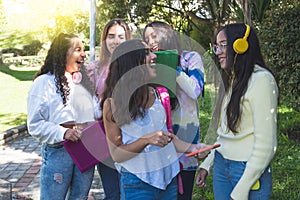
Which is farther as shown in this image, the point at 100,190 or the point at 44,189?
the point at 100,190

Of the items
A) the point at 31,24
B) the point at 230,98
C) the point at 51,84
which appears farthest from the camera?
the point at 31,24

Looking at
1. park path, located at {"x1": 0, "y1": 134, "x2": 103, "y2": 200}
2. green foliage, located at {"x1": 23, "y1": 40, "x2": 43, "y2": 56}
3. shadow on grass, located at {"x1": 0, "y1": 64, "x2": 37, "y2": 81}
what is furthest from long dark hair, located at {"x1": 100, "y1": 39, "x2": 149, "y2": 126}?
green foliage, located at {"x1": 23, "y1": 40, "x2": 43, "y2": 56}

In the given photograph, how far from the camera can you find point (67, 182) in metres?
2.77

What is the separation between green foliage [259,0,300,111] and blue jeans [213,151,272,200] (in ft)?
11.4

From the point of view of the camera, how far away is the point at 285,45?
18.5ft

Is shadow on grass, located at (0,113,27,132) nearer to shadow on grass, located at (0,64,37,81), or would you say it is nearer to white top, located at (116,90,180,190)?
white top, located at (116,90,180,190)

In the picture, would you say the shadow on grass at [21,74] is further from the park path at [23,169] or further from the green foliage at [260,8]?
the green foliage at [260,8]

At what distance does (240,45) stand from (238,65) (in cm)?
10

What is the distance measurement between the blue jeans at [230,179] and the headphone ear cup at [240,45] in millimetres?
533

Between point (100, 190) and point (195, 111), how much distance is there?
241 cm

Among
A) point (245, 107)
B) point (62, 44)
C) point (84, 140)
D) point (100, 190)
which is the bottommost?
point (100, 190)

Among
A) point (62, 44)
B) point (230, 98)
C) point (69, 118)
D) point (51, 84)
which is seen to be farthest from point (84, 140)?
point (230, 98)

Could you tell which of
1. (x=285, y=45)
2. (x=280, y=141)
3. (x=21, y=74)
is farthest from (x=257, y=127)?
(x=21, y=74)

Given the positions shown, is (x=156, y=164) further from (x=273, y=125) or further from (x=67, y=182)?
(x=67, y=182)
